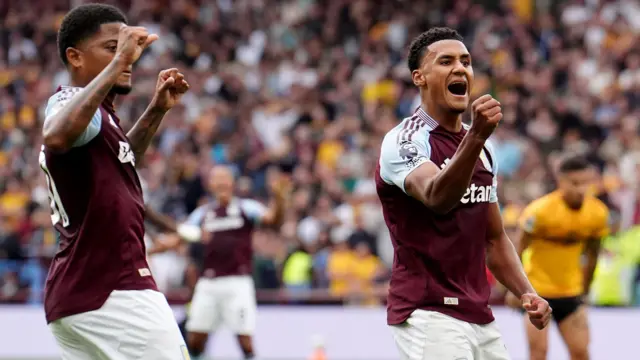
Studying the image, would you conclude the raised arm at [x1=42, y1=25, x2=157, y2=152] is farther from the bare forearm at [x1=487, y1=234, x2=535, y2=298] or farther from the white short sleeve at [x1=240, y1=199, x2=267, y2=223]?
the white short sleeve at [x1=240, y1=199, x2=267, y2=223]

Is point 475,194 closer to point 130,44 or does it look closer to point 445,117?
point 445,117

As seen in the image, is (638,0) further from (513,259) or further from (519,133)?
(513,259)

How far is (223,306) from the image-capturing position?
13547 mm

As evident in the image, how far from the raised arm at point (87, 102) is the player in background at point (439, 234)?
1.45 meters

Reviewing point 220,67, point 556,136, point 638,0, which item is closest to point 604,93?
point 556,136

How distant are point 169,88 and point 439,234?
161 cm

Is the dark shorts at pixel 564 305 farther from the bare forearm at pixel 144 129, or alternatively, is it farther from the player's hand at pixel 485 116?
the player's hand at pixel 485 116

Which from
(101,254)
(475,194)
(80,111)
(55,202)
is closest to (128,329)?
(101,254)

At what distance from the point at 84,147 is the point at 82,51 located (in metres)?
0.54

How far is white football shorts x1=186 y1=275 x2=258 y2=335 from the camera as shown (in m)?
13.4

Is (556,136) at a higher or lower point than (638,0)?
lower

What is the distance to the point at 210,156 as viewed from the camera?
760 inches

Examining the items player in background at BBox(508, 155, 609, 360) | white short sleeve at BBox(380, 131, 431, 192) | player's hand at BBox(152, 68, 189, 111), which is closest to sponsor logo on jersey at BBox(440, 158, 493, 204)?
white short sleeve at BBox(380, 131, 431, 192)

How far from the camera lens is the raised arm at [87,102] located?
5.06m
